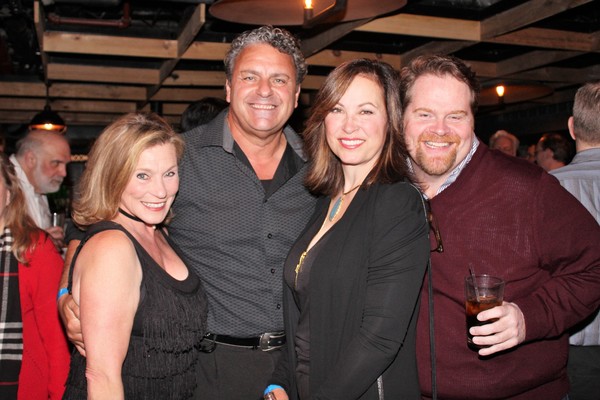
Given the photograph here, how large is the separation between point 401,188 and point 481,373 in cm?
70

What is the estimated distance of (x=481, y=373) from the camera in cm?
205

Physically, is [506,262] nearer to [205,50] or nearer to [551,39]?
[551,39]

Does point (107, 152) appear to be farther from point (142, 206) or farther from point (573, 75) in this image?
point (573, 75)

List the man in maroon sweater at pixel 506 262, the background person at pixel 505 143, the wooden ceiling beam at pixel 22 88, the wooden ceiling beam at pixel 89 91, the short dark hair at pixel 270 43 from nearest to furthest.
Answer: the man in maroon sweater at pixel 506 262, the short dark hair at pixel 270 43, the background person at pixel 505 143, the wooden ceiling beam at pixel 22 88, the wooden ceiling beam at pixel 89 91

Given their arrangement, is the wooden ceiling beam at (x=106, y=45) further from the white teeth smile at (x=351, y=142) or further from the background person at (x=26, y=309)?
the white teeth smile at (x=351, y=142)

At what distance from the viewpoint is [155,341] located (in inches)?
81.6

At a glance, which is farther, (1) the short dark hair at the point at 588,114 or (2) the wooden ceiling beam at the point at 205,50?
(2) the wooden ceiling beam at the point at 205,50

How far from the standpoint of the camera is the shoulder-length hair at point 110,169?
215cm

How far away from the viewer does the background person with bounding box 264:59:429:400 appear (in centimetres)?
183

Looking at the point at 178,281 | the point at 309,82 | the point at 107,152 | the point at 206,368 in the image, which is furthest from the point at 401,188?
the point at 309,82

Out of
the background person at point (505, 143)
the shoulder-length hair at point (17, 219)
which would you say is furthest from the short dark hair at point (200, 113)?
the background person at point (505, 143)

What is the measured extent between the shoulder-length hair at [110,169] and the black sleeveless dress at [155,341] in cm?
8

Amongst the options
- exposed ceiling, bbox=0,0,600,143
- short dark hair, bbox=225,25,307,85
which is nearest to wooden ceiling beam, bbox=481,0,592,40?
exposed ceiling, bbox=0,0,600,143

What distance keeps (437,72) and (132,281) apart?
4.29 ft
